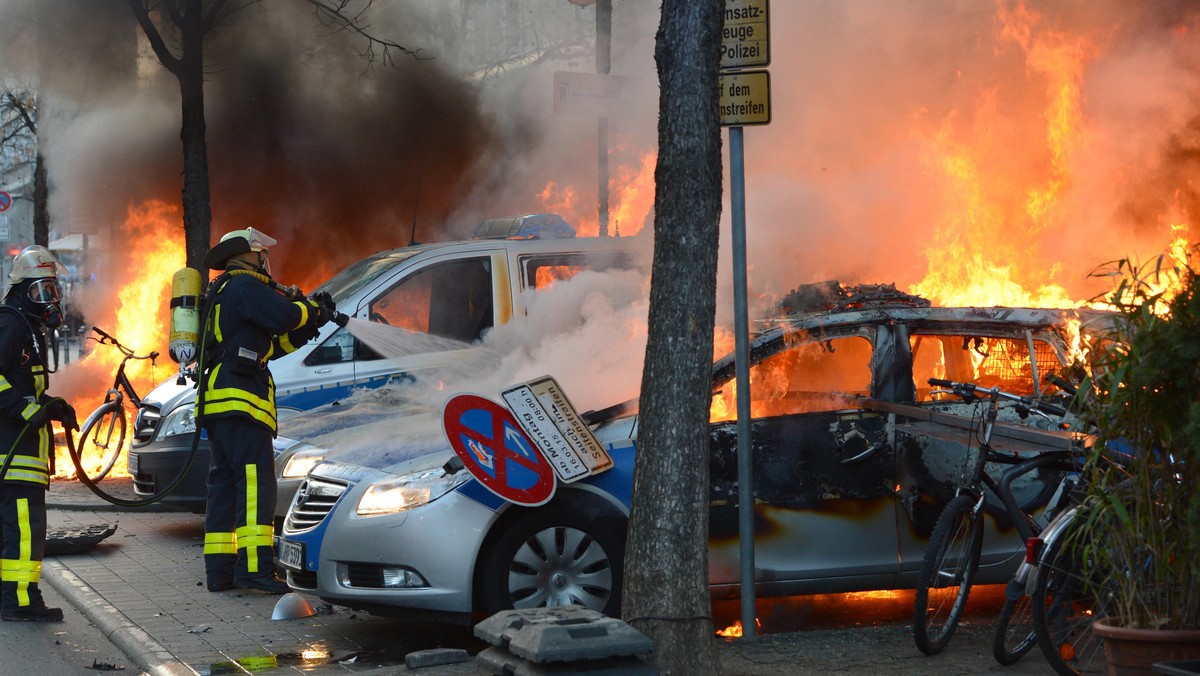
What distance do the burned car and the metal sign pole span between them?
0.33 meters

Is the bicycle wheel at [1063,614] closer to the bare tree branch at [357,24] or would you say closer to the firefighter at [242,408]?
the firefighter at [242,408]

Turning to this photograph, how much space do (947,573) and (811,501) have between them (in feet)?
2.58

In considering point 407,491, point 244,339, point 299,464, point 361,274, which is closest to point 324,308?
point 244,339

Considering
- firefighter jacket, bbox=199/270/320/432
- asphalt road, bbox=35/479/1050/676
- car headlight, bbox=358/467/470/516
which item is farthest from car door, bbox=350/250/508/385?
car headlight, bbox=358/467/470/516

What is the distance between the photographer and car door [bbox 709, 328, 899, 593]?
20.6 ft

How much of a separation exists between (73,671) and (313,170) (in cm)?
1125

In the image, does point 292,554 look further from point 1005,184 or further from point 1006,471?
point 1005,184

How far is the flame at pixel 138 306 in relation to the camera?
1584 cm

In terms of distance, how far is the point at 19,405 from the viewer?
739 cm

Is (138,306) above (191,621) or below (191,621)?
above

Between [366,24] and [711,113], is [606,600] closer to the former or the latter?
[711,113]

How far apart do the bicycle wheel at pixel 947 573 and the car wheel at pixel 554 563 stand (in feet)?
4.51

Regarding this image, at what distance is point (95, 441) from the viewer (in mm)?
11484

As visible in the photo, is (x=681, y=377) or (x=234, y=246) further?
(x=234, y=246)
